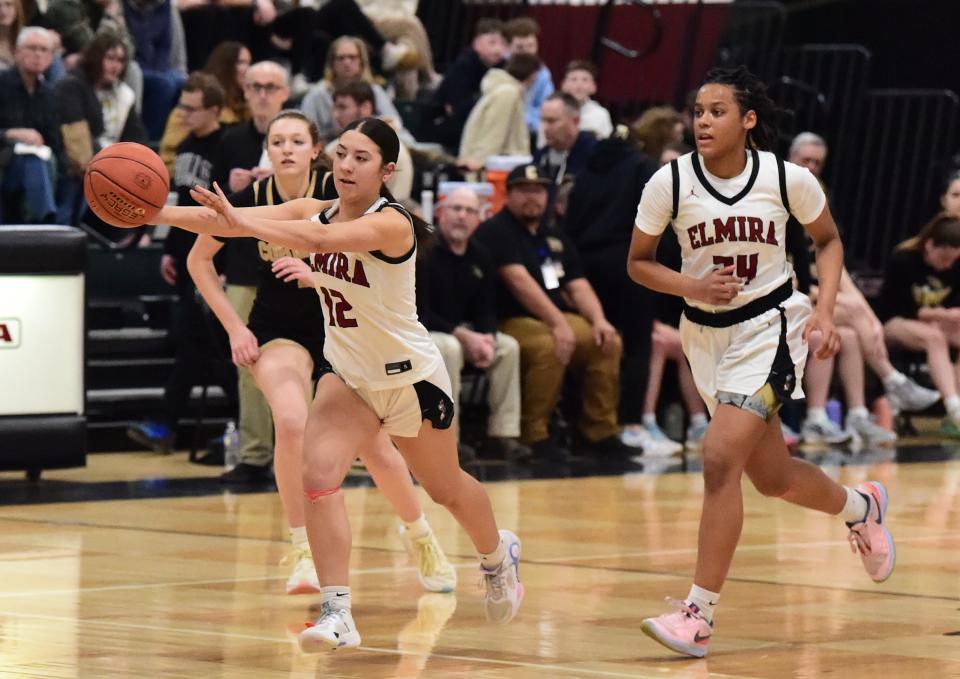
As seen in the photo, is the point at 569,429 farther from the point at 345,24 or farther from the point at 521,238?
the point at 345,24

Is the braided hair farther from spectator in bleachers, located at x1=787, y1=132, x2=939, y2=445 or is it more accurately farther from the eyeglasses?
spectator in bleachers, located at x1=787, y1=132, x2=939, y2=445

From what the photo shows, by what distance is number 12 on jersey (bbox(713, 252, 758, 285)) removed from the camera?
638cm

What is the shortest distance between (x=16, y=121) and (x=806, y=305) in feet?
24.8

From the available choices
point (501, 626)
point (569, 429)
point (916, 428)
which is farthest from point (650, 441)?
point (501, 626)

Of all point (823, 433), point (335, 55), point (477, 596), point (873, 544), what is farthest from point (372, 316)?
point (823, 433)

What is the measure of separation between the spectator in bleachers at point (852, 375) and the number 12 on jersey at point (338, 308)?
7701 mm

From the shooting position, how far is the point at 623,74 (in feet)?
61.1

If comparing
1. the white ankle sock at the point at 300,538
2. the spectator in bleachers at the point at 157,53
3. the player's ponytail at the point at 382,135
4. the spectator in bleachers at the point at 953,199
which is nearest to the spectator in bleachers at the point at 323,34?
the spectator in bleachers at the point at 157,53

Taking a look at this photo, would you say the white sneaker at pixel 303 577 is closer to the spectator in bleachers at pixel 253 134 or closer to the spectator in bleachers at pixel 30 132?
the spectator in bleachers at pixel 253 134

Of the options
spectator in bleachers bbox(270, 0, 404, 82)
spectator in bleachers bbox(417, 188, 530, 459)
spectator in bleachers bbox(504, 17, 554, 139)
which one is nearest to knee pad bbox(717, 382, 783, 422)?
spectator in bleachers bbox(417, 188, 530, 459)

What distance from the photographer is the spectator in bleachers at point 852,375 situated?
13.7 metres

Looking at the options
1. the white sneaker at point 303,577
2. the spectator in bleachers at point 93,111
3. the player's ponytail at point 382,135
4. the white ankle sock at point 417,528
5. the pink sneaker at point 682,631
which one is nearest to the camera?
the pink sneaker at point 682,631

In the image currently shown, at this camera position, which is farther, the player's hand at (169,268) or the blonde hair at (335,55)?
the blonde hair at (335,55)

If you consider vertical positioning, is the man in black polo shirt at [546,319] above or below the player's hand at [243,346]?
below
